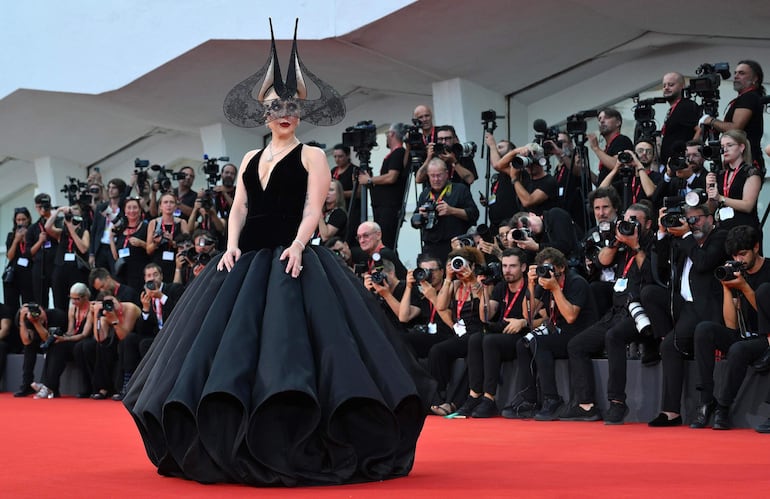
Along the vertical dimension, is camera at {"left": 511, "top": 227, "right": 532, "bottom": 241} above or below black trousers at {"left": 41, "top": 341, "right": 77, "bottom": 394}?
above

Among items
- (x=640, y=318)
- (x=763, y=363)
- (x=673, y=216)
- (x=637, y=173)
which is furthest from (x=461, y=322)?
(x=763, y=363)

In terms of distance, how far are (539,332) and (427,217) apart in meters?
1.91

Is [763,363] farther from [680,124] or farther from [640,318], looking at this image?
[680,124]

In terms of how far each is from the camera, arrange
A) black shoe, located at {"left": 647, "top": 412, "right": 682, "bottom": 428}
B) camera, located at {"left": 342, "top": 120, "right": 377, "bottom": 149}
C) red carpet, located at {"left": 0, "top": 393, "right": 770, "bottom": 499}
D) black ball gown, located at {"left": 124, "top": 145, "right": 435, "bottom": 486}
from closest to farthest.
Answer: red carpet, located at {"left": 0, "top": 393, "right": 770, "bottom": 499} → black ball gown, located at {"left": 124, "top": 145, "right": 435, "bottom": 486} → black shoe, located at {"left": 647, "top": 412, "right": 682, "bottom": 428} → camera, located at {"left": 342, "top": 120, "right": 377, "bottom": 149}

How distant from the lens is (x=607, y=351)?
245 inches

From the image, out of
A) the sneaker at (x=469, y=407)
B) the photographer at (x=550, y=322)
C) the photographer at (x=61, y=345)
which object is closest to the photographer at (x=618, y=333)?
the photographer at (x=550, y=322)

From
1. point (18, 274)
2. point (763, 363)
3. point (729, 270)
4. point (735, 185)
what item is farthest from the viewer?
point (18, 274)

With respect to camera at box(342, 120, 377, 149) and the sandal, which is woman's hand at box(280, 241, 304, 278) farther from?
camera at box(342, 120, 377, 149)

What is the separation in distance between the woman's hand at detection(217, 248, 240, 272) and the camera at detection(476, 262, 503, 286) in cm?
336

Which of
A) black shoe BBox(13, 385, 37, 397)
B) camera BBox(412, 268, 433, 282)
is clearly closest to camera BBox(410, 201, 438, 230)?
camera BBox(412, 268, 433, 282)

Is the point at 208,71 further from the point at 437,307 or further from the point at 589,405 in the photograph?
the point at 589,405

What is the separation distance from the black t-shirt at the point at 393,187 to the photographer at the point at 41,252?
11.7ft

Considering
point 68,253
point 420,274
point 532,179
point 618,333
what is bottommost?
point 618,333

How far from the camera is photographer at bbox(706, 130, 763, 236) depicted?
6367mm
